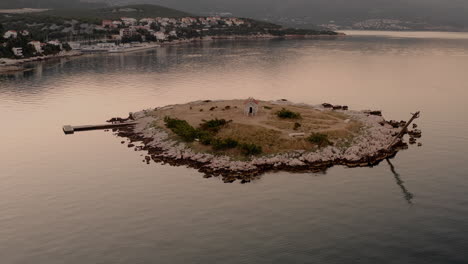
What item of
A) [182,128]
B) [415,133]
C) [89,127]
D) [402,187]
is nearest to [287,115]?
[182,128]

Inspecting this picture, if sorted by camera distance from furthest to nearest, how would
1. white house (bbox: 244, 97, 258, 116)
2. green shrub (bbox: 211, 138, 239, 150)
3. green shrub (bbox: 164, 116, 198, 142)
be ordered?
white house (bbox: 244, 97, 258, 116) < green shrub (bbox: 164, 116, 198, 142) < green shrub (bbox: 211, 138, 239, 150)

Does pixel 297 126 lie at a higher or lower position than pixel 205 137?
higher

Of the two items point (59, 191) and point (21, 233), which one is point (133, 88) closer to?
point (59, 191)

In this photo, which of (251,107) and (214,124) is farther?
(251,107)

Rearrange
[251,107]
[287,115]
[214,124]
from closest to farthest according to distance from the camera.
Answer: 1. [214,124]
2. [287,115]
3. [251,107]

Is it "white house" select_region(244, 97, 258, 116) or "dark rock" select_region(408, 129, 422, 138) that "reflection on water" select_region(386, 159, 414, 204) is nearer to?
"dark rock" select_region(408, 129, 422, 138)

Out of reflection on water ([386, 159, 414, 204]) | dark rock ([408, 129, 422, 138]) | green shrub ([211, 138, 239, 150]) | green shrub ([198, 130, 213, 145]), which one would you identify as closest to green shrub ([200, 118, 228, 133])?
green shrub ([198, 130, 213, 145])

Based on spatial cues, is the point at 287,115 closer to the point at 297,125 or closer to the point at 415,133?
the point at 297,125
